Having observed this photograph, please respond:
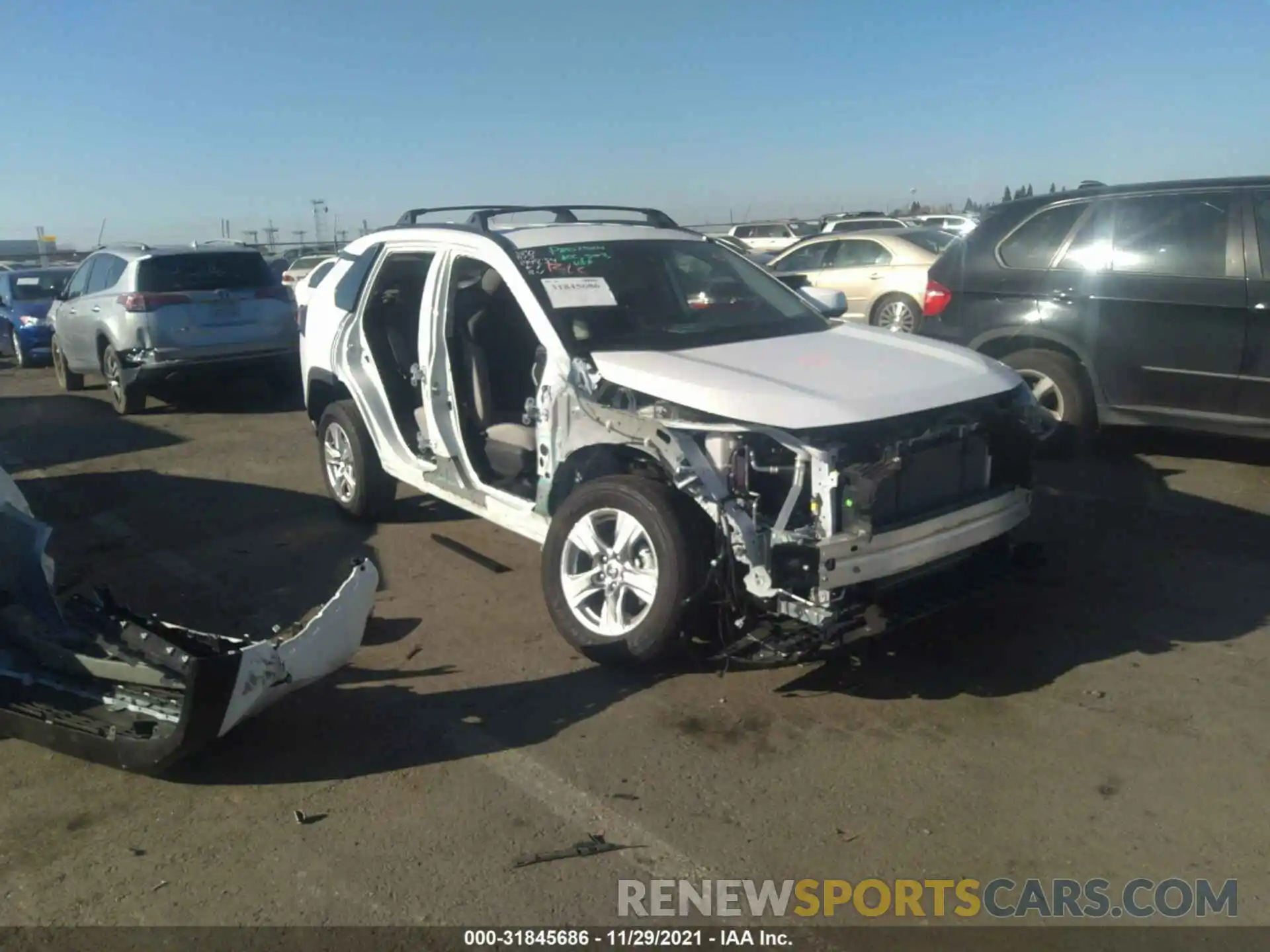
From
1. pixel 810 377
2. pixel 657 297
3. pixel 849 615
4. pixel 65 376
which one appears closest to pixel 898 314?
pixel 657 297

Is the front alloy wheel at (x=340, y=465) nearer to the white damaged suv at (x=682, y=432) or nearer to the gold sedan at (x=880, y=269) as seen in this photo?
the white damaged suv at (x=682, y=432)

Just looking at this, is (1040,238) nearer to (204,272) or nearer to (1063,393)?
(1063,393)

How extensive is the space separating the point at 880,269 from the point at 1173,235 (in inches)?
287

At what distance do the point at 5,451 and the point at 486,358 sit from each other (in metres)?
6.37

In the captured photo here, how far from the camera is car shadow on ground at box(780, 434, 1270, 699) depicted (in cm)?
446

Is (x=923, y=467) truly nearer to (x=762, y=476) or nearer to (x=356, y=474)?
(x=762, y=476)

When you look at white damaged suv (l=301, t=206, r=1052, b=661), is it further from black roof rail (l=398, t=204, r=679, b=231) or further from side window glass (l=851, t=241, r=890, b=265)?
side window glass (l=851, t=241, r=890, b=265)

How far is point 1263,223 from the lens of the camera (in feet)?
→ 22.8

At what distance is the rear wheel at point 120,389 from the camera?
11.3m

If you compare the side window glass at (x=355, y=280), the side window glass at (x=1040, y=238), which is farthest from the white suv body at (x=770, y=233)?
the side window glass at (x=355, y=280)

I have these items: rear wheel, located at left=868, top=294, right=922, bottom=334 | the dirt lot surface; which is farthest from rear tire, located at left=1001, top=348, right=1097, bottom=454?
rear wheel, located at left=868, top=294, right=922, bottom=334

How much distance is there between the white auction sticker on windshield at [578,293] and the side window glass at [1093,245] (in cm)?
409

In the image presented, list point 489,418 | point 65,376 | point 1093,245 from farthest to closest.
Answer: point 65,376 < point 1093,245 < point 489,418

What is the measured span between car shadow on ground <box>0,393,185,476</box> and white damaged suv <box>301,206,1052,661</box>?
4461 millimetres
